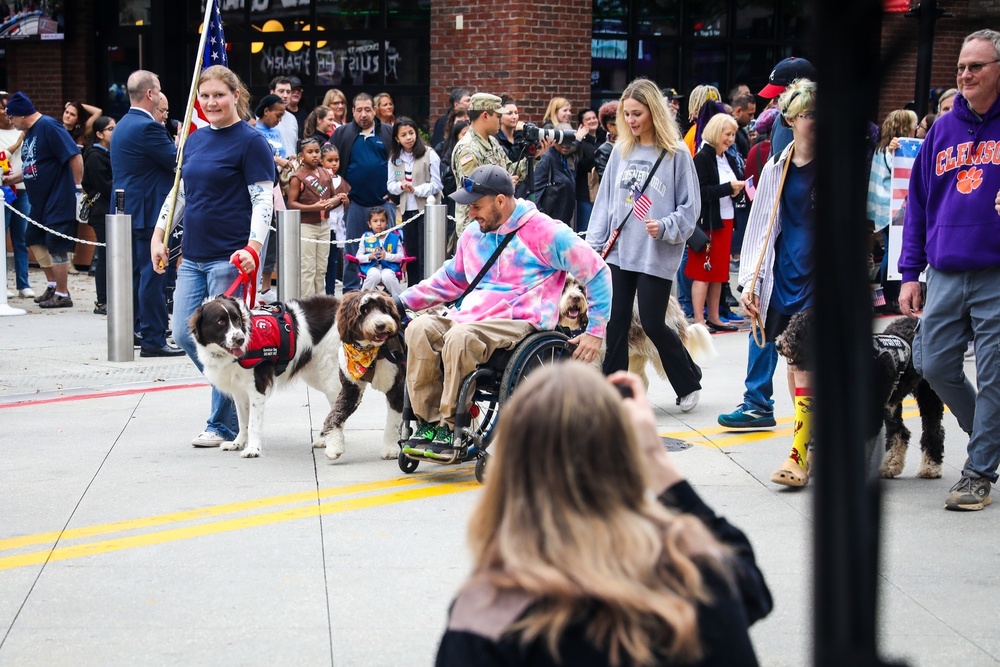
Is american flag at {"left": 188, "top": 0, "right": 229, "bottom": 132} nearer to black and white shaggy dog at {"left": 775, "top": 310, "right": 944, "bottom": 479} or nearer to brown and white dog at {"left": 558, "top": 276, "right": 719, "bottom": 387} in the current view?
brown and white dog at {"left": 558, "top": 276, "right": 719, "bottom": 387}

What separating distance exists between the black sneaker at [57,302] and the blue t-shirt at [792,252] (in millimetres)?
8741

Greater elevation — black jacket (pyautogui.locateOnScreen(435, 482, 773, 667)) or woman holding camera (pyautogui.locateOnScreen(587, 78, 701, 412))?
woman holding camera (pyautogui.locateOnScreen(587, 78, 701, 412))

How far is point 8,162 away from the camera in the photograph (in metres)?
13.3

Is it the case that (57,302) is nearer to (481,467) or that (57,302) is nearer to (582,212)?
(582,212)

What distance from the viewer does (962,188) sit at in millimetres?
5621

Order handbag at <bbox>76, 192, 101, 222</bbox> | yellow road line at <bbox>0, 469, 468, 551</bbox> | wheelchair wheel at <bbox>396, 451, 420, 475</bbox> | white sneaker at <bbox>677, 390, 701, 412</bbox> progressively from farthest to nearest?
1. handbag at <bbox>76, 192, 101, 222</bbox>
2. white sneaker at <bbox>677, 390, 701, 412</bbox>
3. wheelchair wheel at <bbox>396, 451, 420, 475</bbox>
4. yellow road line at <bbox>0, 469, 468, 551</bbox>

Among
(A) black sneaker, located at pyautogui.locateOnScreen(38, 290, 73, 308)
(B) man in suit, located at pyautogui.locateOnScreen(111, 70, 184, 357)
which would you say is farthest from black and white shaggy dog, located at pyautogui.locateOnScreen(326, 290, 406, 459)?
(A) black sneaker, located at pyautogui.locateOnScreen(38, 290, 73, 308)

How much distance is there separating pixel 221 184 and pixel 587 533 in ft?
17.5

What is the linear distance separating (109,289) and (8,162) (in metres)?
4.35

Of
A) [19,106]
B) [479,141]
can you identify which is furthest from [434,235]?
[19,106]

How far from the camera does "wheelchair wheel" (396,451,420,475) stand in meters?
6.59

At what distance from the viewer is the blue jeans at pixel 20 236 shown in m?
13.4

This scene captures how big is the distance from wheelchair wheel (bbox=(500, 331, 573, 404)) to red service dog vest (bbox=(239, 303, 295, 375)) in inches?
57.8

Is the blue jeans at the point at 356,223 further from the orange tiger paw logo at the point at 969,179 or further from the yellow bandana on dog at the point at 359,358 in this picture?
the orange tiger paw logo at the point at 969,179
